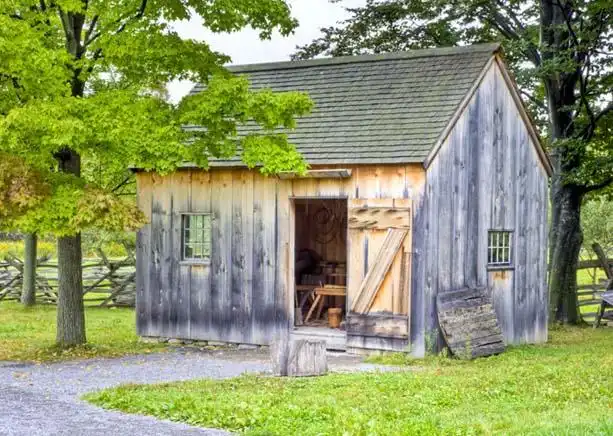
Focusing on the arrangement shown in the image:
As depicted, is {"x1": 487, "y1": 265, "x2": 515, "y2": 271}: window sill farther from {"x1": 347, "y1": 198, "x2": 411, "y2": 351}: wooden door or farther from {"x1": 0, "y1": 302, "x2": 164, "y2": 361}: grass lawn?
{"x1": 0, "y1": 302, "x2": 164, "y2": 361}: grass lawn

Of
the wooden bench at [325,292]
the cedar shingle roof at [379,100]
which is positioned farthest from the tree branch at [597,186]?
the wooden bench at [325,292]

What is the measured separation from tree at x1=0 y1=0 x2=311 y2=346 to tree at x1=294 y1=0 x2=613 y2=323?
898 cm

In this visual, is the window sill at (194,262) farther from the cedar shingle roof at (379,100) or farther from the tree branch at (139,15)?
the tree branch at (139,15)

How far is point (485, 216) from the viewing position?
19359mm

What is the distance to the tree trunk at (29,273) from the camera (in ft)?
94.8

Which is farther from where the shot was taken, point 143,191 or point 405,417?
point 143,191

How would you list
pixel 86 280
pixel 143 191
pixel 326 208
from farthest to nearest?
pixel 86 280 → pixel 326 208 → pixel 143 191

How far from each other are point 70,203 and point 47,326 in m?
8.18

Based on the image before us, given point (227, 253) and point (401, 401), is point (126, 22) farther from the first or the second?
point (401, 401)

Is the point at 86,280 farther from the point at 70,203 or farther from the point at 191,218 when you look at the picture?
the point at 70,203

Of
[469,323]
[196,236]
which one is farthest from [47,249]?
[469,323]

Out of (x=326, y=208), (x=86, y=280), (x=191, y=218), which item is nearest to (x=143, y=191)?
(x=191, y=218)

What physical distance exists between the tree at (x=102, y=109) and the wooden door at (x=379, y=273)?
72.7 inches

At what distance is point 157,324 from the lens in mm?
20750
